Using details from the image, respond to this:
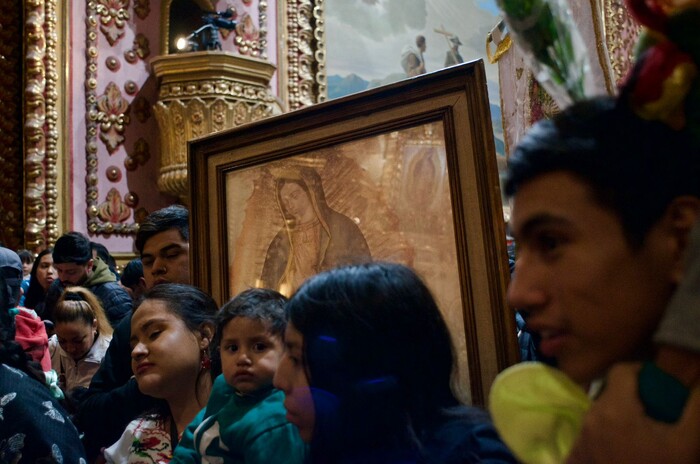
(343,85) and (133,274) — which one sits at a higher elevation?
(343,85)

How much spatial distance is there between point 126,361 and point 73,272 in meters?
1.93

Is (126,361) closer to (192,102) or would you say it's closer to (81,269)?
(81,269)

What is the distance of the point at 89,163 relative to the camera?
6.64 meters

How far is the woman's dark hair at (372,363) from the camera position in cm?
122

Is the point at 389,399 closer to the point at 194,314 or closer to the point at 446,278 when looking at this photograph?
the point at 446,278

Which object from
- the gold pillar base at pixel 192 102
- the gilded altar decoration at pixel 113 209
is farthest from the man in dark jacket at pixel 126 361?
the gilded altar decoration at pixel 113 209

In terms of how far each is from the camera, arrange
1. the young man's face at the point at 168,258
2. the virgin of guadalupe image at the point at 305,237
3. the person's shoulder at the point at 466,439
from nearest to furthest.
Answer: the person's shoulder at the point at 466,439 → the virgin of guadalupe image at the point at 305,237 → the young man's face at the point at 168,258

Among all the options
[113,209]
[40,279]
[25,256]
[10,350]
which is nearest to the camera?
[10,350]

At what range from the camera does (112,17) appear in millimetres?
6801

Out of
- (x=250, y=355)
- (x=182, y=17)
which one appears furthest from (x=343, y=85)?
(x=250, y=355)

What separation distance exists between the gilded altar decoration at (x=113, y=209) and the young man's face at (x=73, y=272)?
7.28 ft

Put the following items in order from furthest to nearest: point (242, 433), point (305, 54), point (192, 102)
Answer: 1. point (305, 54)
2. point (192, 102)
3. point (242, 433)

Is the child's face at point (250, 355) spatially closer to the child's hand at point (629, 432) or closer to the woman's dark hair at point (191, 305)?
the woman's dark hair at point (191, 305)

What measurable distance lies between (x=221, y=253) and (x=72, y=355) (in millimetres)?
1992
